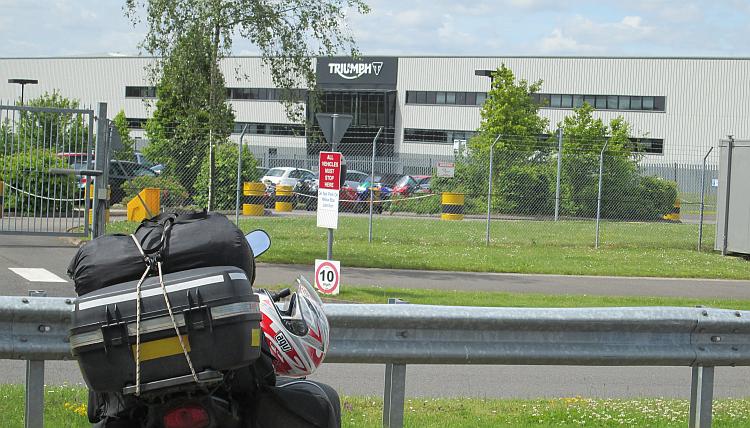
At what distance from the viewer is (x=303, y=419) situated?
3.33 metres

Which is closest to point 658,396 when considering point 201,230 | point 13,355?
point 13,355

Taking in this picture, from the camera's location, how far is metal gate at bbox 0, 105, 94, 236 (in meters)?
15.2

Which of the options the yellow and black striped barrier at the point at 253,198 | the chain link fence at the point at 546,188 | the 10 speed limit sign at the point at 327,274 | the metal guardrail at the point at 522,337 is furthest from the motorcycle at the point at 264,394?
the yellow and black striped barrier at the point at 253,198

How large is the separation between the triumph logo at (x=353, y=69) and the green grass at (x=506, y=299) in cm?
5162

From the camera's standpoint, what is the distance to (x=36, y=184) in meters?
15.6

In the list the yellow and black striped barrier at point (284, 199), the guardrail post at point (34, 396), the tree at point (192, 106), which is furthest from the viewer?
the yellow and black striped barrier at point (284, 199)

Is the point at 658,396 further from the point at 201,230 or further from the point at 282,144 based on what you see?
the point at 282,144

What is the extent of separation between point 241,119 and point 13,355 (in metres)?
62.6

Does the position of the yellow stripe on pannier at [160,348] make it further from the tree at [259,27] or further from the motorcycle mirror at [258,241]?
the tree at [259,27]

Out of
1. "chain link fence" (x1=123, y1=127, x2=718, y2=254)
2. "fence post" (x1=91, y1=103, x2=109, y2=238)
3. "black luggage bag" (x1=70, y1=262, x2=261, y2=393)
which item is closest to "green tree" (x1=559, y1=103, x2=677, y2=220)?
"chain link fence" (x1=123, y1=127, x2=718, y2=254)

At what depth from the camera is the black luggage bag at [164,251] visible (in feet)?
10.5

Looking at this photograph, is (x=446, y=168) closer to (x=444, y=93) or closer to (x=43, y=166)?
(x=43, y=166)

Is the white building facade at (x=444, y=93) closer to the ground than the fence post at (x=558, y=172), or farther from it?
farther from it

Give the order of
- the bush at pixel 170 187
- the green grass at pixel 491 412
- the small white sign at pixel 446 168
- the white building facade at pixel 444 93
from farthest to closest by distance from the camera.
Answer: the white building facade at pixel 444 93 < the small white sign at pixel 446 168 < the bush at pixel 170 187 < the green grass at pixel 491 412
